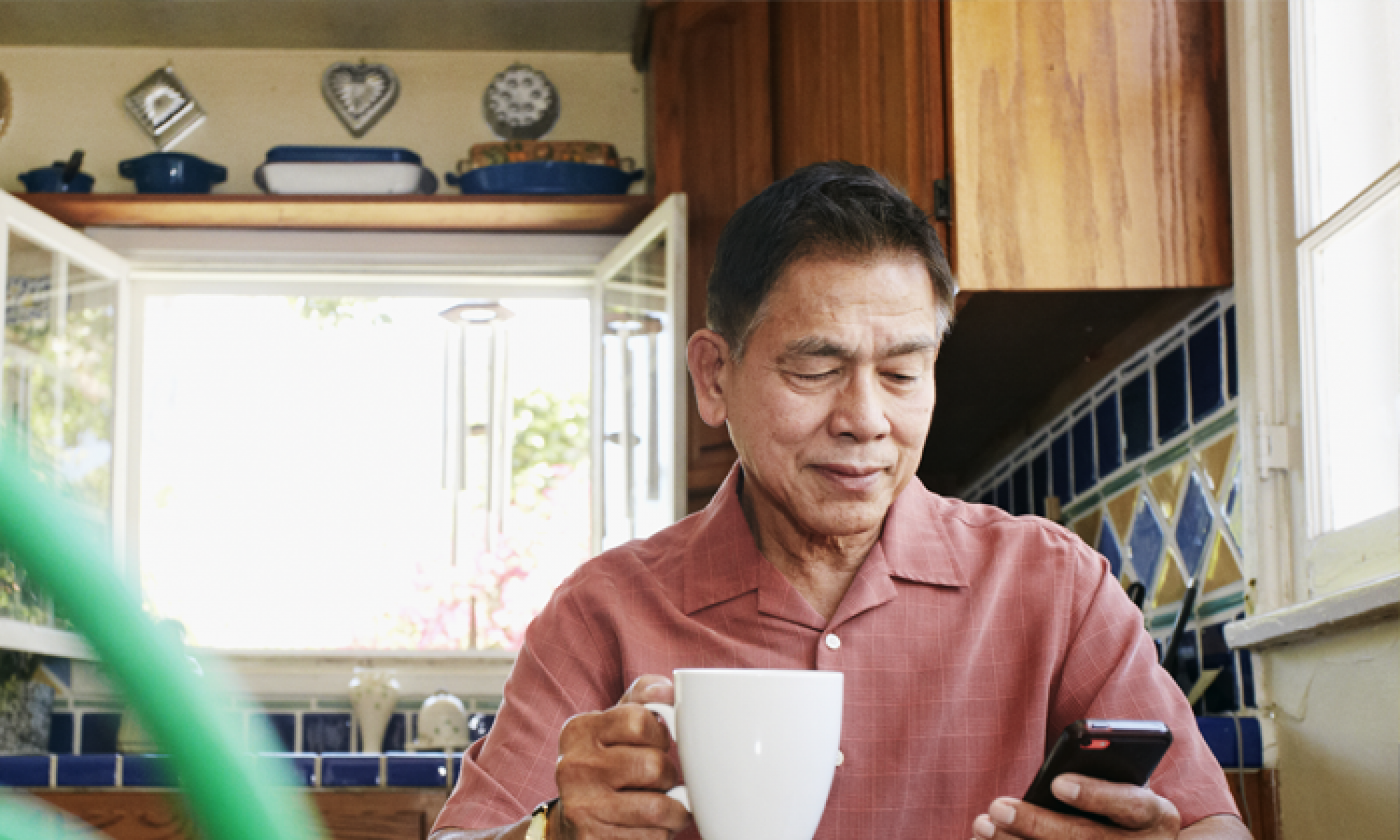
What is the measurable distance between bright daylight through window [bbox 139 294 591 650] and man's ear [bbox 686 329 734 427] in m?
2.38

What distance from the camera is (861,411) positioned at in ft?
3.19

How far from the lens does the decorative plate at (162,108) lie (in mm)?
3369

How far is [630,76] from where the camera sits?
3.52 m

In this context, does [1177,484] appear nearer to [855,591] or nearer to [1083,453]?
[1083,453]

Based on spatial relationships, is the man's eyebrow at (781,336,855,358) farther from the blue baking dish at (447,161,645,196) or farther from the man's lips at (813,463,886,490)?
the blue baking dish at (447,161,645,196)

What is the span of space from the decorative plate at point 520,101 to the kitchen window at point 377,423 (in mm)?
297

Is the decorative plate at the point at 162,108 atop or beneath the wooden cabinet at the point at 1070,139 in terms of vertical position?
atop

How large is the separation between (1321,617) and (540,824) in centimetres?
88

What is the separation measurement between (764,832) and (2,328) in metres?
2.71

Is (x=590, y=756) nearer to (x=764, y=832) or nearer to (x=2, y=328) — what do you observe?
(x=764, y=832)

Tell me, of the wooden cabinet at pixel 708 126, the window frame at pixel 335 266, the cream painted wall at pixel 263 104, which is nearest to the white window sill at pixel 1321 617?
the wooden cabinet at pixel 708 126

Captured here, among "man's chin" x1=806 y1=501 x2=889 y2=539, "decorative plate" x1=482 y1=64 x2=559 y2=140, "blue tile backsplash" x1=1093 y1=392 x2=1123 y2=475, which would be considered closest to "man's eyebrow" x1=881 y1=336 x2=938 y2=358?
"man's chin" x1=806 y1=501 x2=889 y2=539

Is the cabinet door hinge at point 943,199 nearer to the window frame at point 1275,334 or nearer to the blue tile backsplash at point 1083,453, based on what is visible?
the window frame at point 1275,334

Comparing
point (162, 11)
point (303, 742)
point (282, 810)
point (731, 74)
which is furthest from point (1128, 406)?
point (162, 11)
